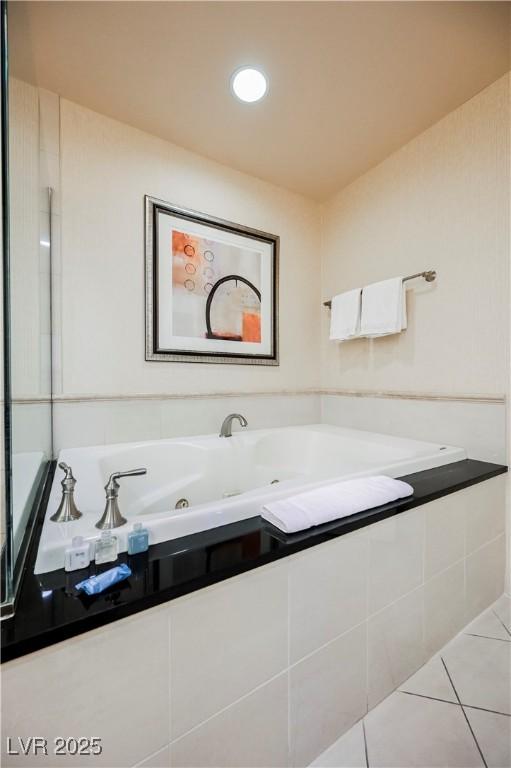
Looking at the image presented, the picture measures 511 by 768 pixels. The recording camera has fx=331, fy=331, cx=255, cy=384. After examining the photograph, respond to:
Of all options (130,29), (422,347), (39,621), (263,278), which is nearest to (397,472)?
(422,347)

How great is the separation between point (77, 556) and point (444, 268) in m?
1.95

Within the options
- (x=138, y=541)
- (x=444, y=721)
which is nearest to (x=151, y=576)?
(x=138, y=541)

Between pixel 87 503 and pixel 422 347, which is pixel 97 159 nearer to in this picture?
pixel 87 503

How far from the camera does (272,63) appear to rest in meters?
1.41

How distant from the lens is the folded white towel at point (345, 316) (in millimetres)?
2051

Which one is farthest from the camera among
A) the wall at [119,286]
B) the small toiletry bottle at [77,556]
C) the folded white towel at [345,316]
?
the folded white towel at [345,316]

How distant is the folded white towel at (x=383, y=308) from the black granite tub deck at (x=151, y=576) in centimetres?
115

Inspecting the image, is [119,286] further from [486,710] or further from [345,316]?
[486,710]

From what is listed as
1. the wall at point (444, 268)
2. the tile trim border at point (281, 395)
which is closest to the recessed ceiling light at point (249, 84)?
the wall at point (444, 268)

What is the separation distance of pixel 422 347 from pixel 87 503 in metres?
1.77

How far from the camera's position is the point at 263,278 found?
2143 millimetres

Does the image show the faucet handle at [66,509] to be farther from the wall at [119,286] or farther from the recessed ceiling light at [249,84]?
the recessed ceiling light at [249,84]

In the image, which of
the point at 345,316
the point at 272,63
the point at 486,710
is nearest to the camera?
the point at 486,710

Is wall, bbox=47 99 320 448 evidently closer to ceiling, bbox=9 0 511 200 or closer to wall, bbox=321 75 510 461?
ceiling, bbox=9 0 511 200
